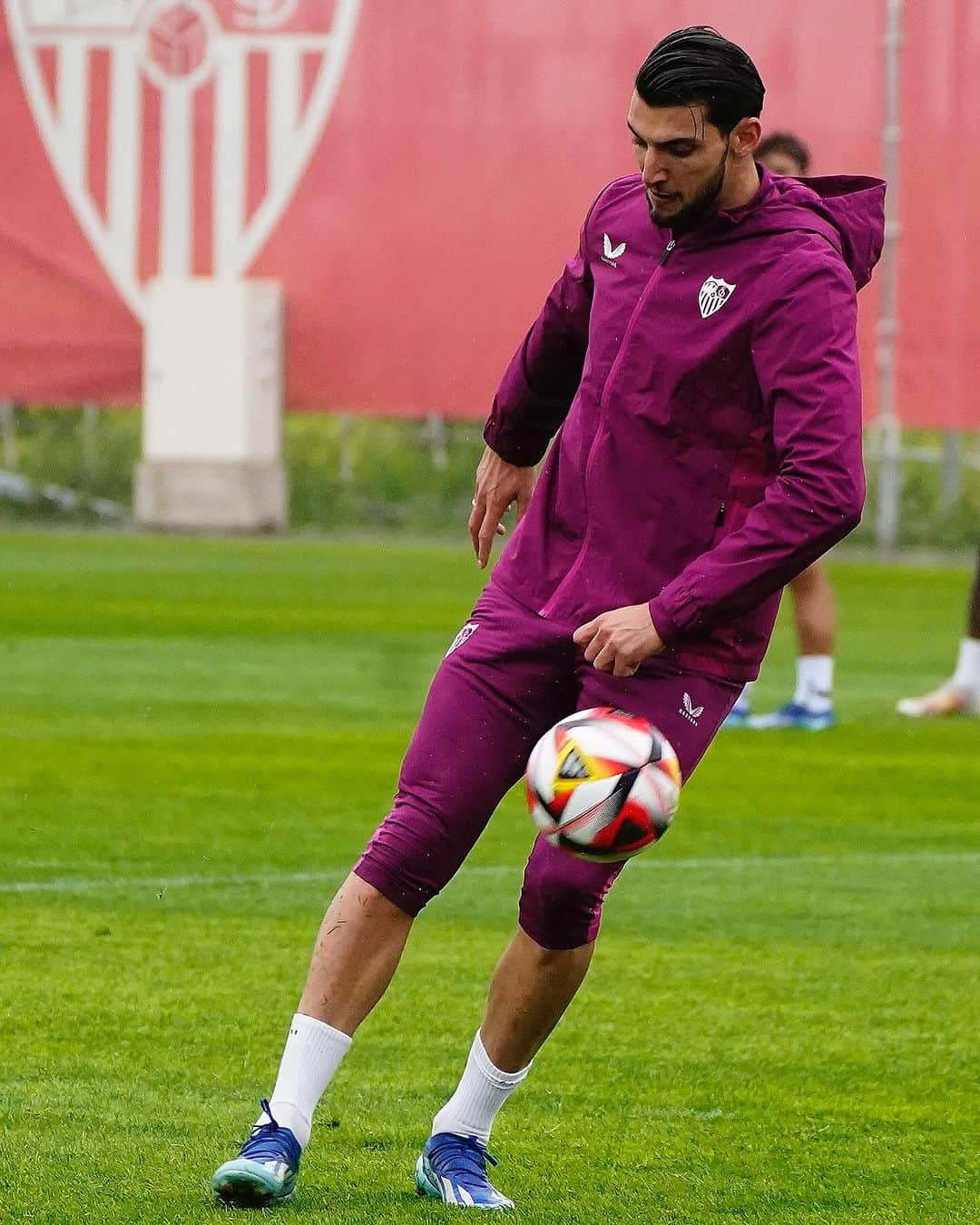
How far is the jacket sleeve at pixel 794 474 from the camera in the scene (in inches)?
173

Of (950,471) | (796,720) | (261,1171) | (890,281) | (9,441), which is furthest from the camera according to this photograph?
(9,441)

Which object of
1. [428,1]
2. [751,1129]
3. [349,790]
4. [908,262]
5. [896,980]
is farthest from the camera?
[428,1]

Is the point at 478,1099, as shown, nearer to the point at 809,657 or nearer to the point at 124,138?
the point at 809,657

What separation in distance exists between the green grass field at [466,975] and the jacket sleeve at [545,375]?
146 centimetres

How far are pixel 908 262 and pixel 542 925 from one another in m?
20.0

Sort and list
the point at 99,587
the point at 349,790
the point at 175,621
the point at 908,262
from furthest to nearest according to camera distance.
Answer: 1. the point at 908,262
2. the point at 99,587
3. the point at 175,621
4. the point at 349,790

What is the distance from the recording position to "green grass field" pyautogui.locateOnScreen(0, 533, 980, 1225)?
4.74 meters

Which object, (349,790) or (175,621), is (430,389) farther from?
(349,790)

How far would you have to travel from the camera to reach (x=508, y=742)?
464cm

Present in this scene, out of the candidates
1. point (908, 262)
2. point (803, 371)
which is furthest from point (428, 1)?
point (803, 371)

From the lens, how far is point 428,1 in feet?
82.8

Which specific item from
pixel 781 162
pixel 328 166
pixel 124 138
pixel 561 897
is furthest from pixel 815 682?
pixel 124 138

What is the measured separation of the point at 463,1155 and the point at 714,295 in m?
1.69

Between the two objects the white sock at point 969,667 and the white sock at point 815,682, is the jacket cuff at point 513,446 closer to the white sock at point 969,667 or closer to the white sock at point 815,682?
the white sock at point 815,682
